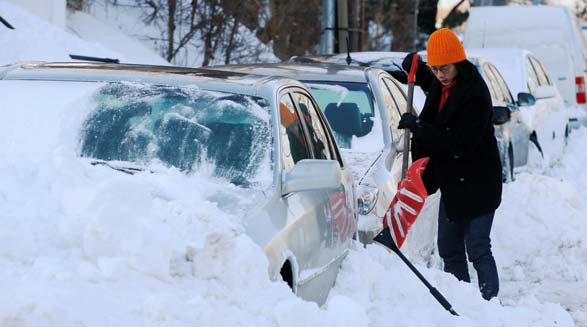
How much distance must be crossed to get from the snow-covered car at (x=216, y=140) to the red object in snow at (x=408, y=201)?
967 millimetres

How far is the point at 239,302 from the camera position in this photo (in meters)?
4.08

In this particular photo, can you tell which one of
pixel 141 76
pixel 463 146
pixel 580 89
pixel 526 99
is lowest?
pixel 580 89

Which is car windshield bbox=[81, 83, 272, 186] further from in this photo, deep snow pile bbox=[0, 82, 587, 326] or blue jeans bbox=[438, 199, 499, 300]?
blue jeans bbox=[438, 199, 499, 300]

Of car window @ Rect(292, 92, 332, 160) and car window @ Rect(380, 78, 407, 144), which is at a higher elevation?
car window @ Rect(292, 92, 332, 160)

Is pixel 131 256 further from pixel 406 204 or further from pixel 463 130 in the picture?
pixel 406 204

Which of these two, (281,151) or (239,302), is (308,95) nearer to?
(281,151)

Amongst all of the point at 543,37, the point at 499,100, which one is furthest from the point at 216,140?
the point at 543,37

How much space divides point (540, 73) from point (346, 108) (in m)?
8.30

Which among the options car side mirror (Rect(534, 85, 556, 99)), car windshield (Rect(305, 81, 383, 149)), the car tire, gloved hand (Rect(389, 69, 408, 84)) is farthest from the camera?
the car tire

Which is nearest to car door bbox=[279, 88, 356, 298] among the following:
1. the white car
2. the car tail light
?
the white car

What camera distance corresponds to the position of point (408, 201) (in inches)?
270

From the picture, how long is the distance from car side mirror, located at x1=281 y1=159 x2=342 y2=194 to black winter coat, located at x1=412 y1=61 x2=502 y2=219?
5.53 ft

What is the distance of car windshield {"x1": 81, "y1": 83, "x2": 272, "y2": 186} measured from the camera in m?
5.06

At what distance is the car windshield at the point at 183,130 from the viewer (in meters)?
5.06
